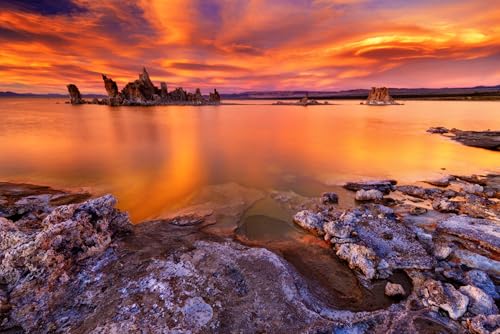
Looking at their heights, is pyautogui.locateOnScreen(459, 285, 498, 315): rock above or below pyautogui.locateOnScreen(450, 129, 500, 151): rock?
below

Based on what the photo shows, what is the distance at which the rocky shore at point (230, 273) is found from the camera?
170 inches

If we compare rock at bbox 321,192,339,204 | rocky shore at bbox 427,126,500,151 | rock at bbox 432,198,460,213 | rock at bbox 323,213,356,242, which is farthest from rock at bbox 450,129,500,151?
rock at bbox 323,213,356,242

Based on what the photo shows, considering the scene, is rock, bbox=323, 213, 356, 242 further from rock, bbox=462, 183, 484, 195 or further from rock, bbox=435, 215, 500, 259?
rock, bbox=462, 183, 484, 195

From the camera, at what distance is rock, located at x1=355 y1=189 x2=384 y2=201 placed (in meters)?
10.3

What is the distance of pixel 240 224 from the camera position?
8.37m

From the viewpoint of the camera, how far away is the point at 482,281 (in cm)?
555

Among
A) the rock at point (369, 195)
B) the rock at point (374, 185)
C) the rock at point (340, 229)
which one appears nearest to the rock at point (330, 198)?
the rock at point (369, 195)

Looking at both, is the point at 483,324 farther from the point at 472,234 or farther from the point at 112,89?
the point at 112,89

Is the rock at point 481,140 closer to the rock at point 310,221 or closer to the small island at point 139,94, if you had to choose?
the rock at point 310,221

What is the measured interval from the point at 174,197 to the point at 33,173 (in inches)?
368

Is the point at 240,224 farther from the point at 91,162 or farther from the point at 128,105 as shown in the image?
the point at 128,105

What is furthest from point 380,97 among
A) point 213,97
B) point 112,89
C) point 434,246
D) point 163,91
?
point 434,246

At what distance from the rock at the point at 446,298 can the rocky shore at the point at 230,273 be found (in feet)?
0.07

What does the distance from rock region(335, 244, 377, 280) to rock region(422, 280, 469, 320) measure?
109 cm
